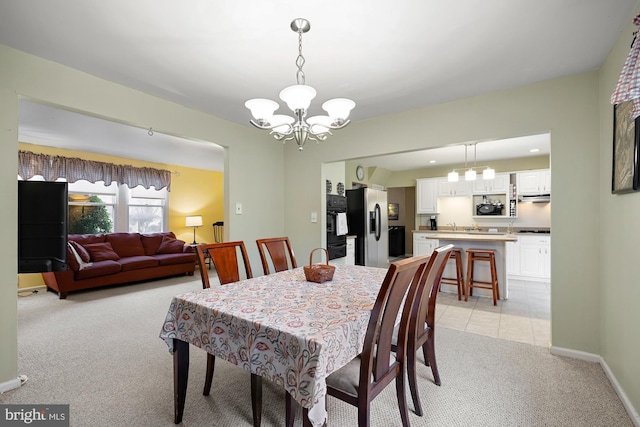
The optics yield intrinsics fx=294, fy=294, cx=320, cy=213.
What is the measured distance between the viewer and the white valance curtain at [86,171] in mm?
4711

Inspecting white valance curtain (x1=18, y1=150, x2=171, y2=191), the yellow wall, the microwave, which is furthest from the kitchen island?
white valance curtain (x1=18, y1=150, x2=171, y2=191)

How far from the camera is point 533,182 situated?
566cm

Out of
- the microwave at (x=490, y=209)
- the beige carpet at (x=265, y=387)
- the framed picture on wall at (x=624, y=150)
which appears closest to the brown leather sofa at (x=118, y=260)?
the beige carpet at (x=265, y=387)

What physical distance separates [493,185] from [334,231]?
3603 mm

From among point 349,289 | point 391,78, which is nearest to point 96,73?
point 391,78

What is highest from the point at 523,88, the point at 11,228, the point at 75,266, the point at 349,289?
the point at 523,88

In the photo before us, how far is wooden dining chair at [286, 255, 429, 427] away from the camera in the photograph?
1250mm

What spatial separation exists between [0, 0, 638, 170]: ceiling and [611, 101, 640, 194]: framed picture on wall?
1.78 feet

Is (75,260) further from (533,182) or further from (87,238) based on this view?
(533,182)

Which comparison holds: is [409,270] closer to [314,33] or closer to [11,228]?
[314,33]

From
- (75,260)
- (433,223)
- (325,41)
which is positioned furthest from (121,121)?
(433,223)

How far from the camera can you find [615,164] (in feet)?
6.43

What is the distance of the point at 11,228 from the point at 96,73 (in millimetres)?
1315

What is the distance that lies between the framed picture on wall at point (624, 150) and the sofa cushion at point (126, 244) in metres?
6.54
